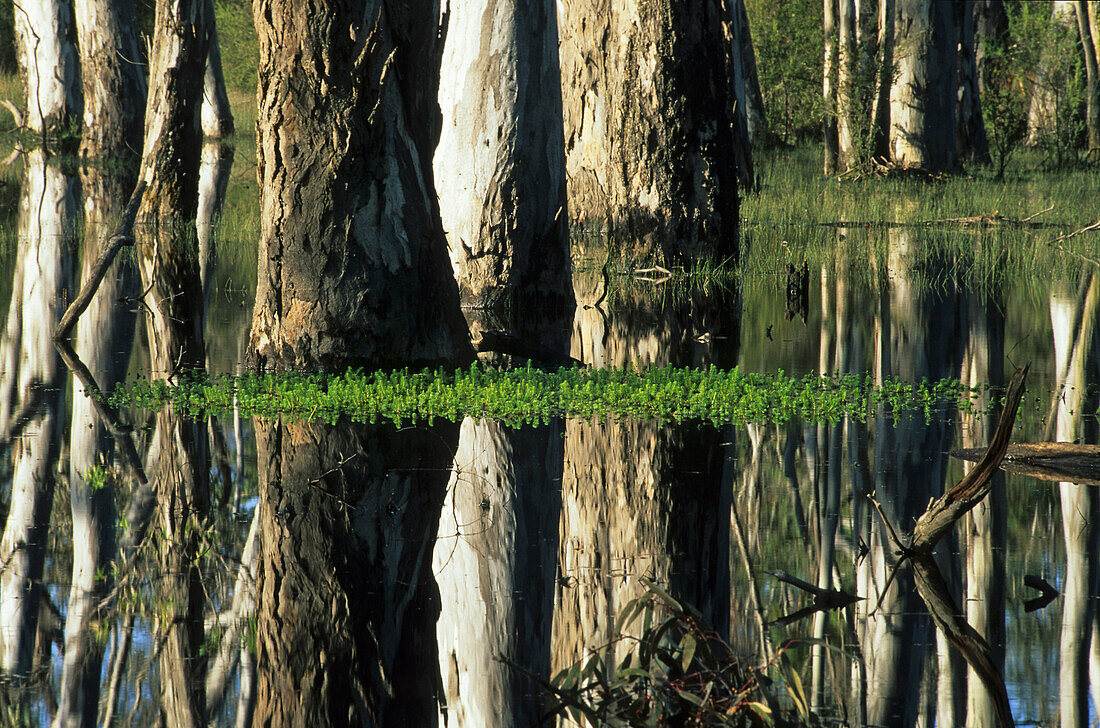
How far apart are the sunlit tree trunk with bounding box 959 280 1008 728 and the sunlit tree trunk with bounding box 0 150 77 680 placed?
7.49 ft

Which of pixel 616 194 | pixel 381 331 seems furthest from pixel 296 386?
pixel 616 194

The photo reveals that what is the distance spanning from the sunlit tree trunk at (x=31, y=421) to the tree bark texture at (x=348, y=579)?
0.64 metres

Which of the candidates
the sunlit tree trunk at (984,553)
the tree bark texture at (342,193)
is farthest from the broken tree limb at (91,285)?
the sunlit tree trunk at (984,553)

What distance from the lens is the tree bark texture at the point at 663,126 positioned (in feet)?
36.7

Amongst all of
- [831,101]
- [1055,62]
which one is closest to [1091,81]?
[1055,62]

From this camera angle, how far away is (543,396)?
21.2ft

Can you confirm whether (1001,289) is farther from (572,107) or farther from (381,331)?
(381,331)

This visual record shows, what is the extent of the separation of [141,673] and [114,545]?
119 cm

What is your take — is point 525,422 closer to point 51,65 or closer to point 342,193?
point 342,193

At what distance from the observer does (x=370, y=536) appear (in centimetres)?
430

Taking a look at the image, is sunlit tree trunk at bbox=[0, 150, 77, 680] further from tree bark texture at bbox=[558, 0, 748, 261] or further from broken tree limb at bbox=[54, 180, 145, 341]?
tree bark texture at bbox=[558, 0, 748, 261]

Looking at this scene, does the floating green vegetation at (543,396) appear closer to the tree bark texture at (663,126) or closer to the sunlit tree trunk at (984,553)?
the sunlit tree trunk at (984,553)

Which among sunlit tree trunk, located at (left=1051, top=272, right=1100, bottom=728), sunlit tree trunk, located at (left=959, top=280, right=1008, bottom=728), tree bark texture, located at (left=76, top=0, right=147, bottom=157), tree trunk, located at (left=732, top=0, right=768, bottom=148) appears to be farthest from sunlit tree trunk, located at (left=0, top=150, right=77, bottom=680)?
tree trunk, located at (left=732, top=0, right=768, bottom=148)

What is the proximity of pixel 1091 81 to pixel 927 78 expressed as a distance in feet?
17.5
